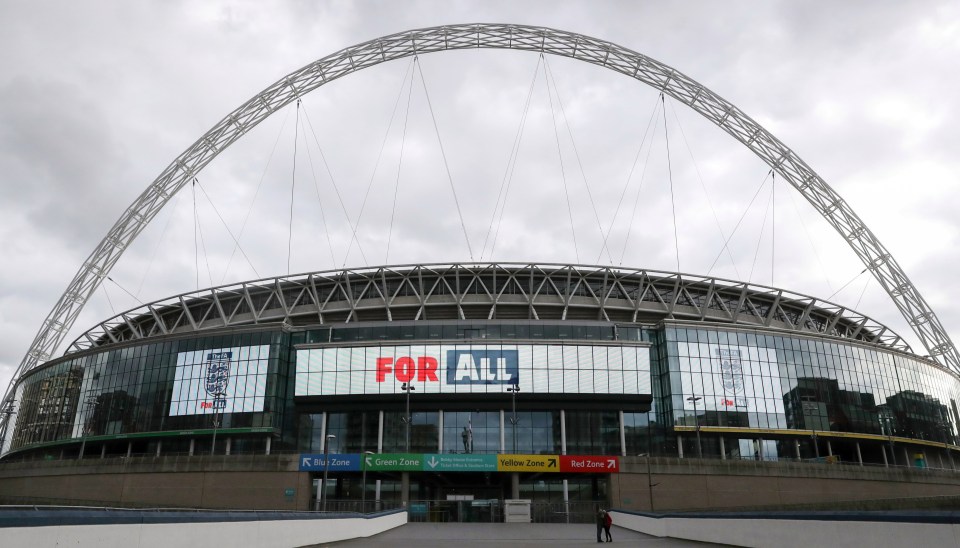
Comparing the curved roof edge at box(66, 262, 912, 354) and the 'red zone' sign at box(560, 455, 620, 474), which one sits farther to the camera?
the curved roof edge at box(66, 262, 912, 354)

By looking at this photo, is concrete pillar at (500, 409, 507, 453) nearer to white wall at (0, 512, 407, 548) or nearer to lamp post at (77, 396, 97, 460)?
white wall at (0, 512, 407, 548)

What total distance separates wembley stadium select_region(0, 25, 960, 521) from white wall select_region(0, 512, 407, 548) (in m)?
32.3

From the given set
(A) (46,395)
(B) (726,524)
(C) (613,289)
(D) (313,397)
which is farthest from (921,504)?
(A) (46,395)

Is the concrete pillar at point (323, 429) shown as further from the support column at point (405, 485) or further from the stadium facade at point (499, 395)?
the support column at point (405, 485)

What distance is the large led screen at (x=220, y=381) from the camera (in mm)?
65875

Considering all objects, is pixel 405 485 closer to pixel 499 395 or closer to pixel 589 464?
pixel 499 395

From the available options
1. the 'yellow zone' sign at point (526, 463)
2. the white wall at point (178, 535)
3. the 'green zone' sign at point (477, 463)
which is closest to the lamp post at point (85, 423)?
the 'green zone' sign at point (477, 463)

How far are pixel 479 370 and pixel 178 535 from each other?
53409 millimetres

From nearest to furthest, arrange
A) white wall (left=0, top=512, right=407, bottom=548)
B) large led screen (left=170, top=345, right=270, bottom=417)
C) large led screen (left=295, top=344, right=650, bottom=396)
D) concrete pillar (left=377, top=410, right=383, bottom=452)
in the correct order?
white wall (left=0, top=512, right=407, bottom=548), concrete pillar (left=377, top=410, right=383, bottom=452), large led screen (left=295, top=344, right=650, bottom=396), large led screen (left=170, top=345, right=270, bottom=417)

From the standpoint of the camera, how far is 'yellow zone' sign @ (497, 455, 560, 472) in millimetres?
56250

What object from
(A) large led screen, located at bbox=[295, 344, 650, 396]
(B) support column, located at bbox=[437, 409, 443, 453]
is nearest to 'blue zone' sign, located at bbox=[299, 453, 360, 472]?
(A) large led screen, located at bbox=[295, 344, 650, 396]

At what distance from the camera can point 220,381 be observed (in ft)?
220

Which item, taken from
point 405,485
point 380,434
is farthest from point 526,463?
point 380,434

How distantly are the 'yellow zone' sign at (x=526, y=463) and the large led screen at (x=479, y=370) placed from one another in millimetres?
7796
